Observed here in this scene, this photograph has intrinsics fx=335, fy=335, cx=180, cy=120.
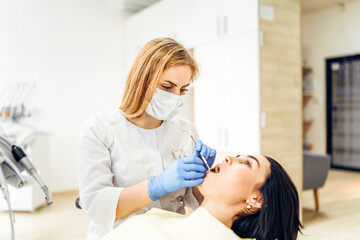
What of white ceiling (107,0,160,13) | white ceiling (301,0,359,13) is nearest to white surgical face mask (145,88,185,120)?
white ceiling (107,0,160,13)

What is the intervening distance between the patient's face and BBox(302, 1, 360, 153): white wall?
4644mm

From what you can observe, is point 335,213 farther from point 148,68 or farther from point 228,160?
point 148,68

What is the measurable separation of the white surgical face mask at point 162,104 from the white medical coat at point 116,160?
8 cm

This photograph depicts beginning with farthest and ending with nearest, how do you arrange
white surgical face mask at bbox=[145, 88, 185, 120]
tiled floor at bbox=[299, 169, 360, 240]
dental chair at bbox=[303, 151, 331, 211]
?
dental chair at bbox=[303, 151, 331, 211]
tiled floor at bbox=[299, 169, 360, 240]
white surgical face mask at bbox=[145, 88, 185, 120]

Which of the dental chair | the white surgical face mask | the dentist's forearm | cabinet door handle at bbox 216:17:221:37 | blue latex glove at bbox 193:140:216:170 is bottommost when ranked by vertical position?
the dental chair

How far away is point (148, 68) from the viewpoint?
46.0 inches

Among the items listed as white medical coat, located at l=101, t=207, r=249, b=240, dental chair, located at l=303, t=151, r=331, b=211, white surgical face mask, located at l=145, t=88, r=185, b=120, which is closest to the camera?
white medical coat, located at l=101, t=207, r=249, b=240

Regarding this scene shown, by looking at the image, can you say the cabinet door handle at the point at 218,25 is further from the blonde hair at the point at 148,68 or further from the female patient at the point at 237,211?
the female patient at the point at 237,211

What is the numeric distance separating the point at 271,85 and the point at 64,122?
259 cm

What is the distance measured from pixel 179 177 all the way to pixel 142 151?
253 mm

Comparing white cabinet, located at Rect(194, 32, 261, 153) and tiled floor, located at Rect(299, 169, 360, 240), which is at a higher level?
white cabinet, located at Rect(194, 32, 261, 153)

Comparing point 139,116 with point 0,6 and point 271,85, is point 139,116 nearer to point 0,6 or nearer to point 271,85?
point 271,85

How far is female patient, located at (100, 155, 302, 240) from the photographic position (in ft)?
3.33

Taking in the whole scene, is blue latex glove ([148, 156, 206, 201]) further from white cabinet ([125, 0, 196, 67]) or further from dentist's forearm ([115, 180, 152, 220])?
white cabinet ([125, 0, 196, 67])
